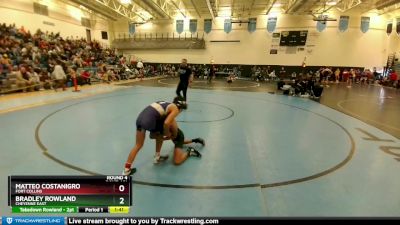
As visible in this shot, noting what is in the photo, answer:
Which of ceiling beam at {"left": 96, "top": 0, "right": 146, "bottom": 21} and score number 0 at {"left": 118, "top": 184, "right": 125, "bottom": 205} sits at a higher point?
ceiling beam at {"left": 96, "top": 0, "right": 146, "bottom": 21}

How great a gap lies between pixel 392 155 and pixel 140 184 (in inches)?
179

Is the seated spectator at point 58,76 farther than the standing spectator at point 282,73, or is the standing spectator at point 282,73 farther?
the standing spectator at point 282,73

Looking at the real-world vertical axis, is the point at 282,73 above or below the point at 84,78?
above

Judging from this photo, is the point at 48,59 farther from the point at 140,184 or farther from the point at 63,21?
the point at 140,184

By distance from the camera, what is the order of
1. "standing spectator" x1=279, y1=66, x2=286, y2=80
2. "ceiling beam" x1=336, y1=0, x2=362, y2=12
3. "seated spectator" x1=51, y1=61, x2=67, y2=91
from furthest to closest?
"standing spectator" x1=279, y1=66, x2=286, y2=80
"ceiling beam" x1=336, y1=0, x2=362, y2=12
"seated spectator" x1=51, y1=61, x2=67, y2=91

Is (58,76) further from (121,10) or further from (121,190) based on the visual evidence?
(121,10)

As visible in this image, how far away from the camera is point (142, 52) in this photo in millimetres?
27703

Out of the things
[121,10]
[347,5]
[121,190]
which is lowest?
[121,190]

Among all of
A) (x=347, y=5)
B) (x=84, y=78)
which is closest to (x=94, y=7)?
(x=84, y=78)
